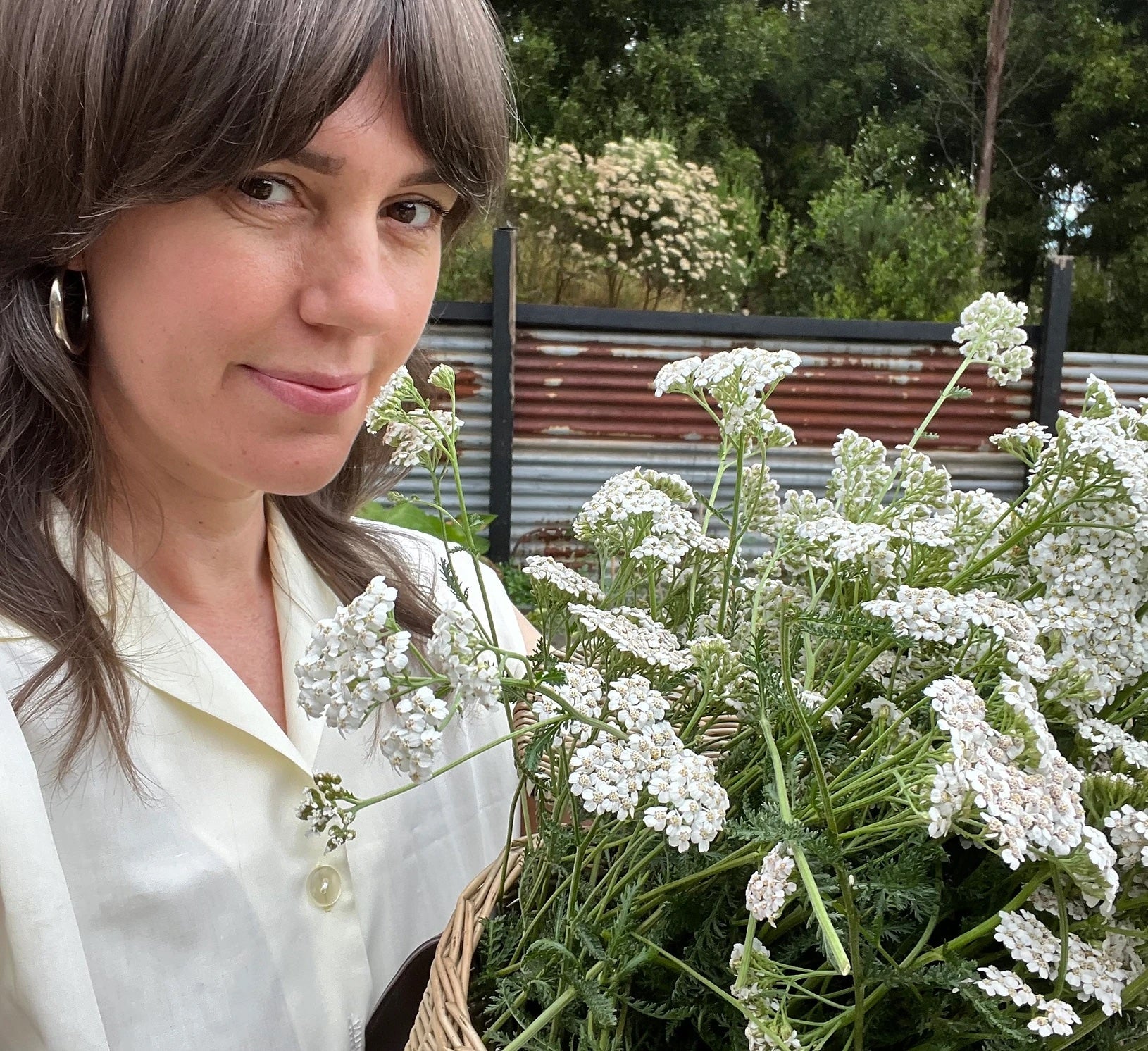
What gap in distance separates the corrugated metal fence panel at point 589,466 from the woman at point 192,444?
2.88 m

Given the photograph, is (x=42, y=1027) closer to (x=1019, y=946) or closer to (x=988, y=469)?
(x=1019, y=946)

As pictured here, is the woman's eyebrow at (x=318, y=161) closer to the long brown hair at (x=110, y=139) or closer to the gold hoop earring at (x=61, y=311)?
the long brown hair at (x=110, y=139)

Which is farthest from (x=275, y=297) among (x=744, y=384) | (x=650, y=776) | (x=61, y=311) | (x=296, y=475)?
(x=650, y=776)

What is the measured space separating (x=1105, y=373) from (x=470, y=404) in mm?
2678

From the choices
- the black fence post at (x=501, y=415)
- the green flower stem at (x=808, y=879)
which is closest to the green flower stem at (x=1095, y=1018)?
the green flower stem at (x=808, y=879)

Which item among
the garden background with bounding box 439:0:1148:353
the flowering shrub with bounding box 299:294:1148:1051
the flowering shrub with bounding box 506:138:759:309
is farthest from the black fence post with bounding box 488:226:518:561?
the flowering shrub with bounding box 299:294:1148:1051

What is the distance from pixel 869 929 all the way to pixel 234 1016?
0.60 m

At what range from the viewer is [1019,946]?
49 cm

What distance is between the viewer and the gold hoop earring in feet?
2.76

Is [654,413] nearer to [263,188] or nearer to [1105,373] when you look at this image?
[1105,373]

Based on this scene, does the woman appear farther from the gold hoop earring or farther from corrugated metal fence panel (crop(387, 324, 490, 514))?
corrugated metal fence panel (crop(387, 324, 490, 514))

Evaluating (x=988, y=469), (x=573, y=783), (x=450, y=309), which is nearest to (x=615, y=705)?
(x=573, y=783)

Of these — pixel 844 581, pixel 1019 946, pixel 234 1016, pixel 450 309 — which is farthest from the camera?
pixel 450 309

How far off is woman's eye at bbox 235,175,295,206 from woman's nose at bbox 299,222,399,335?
0.05m
